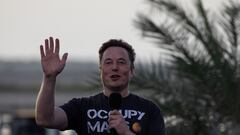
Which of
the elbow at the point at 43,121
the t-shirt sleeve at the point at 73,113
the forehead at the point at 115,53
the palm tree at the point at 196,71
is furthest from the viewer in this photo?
the palm tree at the point at 196,71

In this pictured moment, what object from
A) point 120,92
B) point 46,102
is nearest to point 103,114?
point 120,92

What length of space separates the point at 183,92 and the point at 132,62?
18.7ft

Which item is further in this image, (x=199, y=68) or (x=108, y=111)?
(x=199, y=68)

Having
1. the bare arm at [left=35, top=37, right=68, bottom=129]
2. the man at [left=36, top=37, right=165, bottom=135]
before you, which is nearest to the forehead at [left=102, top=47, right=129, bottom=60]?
the man at [left=36, top=37, right=165, bottom=135]

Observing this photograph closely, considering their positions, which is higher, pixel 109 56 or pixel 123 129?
pixel 109 56

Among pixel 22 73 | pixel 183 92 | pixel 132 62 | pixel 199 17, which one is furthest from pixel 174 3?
pixel 22 73

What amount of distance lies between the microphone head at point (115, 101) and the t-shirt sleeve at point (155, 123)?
275mm

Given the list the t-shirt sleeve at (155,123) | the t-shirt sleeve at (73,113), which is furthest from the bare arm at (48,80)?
the t-shirt sleeve at (155,123)

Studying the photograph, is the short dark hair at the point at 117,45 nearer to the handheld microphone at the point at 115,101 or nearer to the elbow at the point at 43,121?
the handheld microphone at the point at 115,101

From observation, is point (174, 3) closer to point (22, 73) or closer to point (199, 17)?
point (199, 17)

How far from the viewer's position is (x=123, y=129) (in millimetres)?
5340

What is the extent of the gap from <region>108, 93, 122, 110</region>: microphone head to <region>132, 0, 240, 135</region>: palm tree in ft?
17.6

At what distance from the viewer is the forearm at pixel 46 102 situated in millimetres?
5402

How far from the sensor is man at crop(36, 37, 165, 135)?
5.43m
